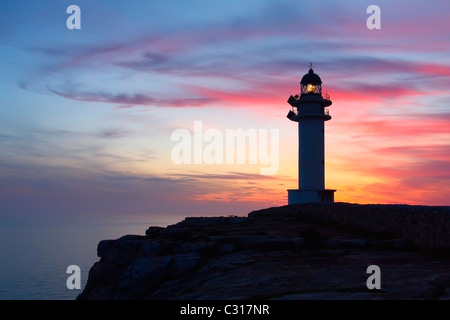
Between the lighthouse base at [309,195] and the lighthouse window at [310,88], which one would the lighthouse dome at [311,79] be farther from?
the lighthouse base at [309,195]

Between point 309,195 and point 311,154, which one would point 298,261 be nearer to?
point 309,195

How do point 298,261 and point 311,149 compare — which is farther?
point 311,149

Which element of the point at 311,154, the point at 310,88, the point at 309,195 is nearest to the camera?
the point at 309,195

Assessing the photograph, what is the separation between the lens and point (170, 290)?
1509 centimetres

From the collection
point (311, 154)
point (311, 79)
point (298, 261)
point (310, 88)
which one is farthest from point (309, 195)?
point (298, 261)

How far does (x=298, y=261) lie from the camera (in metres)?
15.4

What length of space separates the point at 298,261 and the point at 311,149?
2980cm

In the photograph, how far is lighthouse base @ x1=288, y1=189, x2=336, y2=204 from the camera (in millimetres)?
43625

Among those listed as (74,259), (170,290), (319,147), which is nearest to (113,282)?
(170,290)

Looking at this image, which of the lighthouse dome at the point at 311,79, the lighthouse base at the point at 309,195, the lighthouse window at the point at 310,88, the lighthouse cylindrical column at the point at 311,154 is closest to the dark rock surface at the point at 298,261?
the lighthouse base at the point at 309,195

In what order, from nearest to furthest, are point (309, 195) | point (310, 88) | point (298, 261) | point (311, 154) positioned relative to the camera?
point (298, 261)
point (309, 195)
point (311, 154)
point (310, 88)

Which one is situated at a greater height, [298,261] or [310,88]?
[310,88]

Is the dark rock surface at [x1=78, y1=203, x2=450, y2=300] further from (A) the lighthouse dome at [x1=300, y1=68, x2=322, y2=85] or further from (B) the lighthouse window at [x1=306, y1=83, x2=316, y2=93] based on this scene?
(A) the lighthouse dome at [x1=300, y1=68, x2=322, y2=85]
